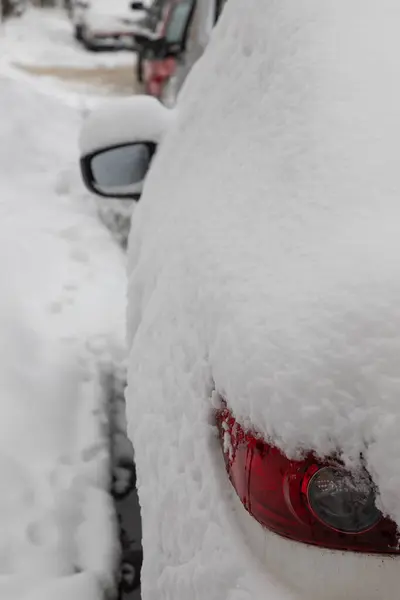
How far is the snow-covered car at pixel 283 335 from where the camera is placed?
100 centimetres

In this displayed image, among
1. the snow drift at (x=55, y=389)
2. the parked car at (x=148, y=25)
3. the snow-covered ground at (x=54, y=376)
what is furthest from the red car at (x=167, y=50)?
the snow drift at (x=55, y=389)

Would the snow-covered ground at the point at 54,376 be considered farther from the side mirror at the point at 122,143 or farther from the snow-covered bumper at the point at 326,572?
the snow-covered bumper at the point at 326,572

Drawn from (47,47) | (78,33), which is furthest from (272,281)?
(78,33)

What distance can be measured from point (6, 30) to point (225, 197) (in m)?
19.4

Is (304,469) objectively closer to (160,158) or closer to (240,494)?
(240,494)

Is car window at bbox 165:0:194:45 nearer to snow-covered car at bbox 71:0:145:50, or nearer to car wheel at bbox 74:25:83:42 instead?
snow-covered car at bbox 71:0:145:50

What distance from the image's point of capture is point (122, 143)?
252 centimetres

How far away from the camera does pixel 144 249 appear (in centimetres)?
211

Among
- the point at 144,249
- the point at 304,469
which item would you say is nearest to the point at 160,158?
the point at 144,249

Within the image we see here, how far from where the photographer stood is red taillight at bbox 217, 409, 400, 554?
101 centimetres

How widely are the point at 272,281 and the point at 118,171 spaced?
67.5 inches

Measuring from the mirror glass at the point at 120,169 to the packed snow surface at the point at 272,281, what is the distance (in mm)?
607

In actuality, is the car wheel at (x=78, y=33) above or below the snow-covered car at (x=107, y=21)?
below

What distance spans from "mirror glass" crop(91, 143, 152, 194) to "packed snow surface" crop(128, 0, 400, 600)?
0.61 meters
